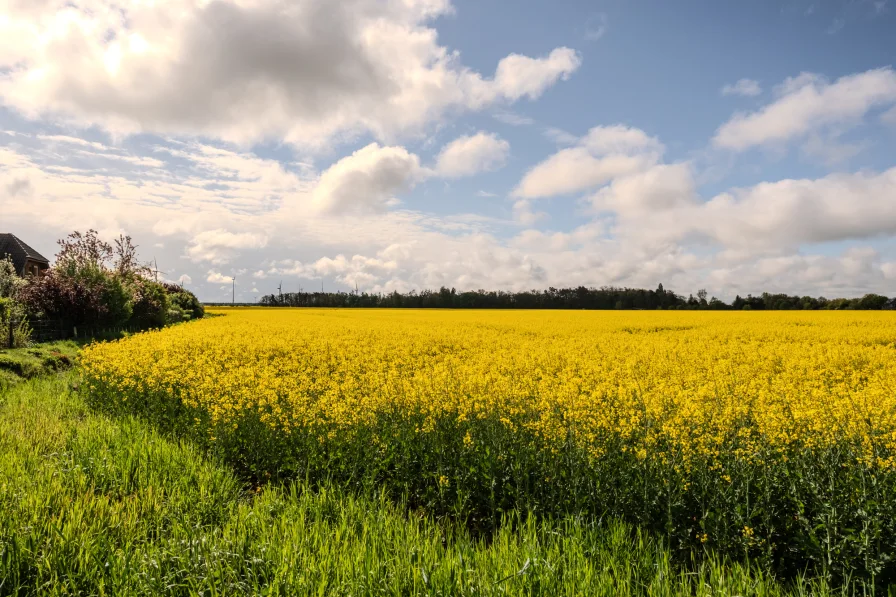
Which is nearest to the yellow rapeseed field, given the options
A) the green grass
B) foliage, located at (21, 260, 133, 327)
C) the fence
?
the green grass

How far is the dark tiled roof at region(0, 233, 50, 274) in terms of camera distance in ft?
157

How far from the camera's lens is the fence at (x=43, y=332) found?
59.2 ft

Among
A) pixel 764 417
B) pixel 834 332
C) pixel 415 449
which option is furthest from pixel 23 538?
pixel 834 332

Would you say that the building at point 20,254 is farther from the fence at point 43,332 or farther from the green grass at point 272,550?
the green grass at point 272,550

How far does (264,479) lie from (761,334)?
21841 mm

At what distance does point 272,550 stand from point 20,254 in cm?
6144

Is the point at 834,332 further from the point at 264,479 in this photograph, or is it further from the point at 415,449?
the point at 264,479

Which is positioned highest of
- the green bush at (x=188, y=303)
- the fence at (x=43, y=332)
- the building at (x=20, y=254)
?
the building at (x=20, y=254)

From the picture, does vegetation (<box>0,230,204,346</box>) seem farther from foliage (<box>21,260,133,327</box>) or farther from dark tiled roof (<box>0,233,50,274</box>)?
dark tiled roof (<box>0,233,50,274</box>)

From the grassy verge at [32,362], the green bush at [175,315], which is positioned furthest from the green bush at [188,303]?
the grassy verge at [32,362]

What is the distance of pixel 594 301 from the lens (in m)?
76.1

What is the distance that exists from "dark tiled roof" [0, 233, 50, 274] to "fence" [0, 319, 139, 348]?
107 feet

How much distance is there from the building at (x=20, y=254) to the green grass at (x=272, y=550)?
5534 centimetres

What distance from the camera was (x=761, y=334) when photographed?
843 inches
